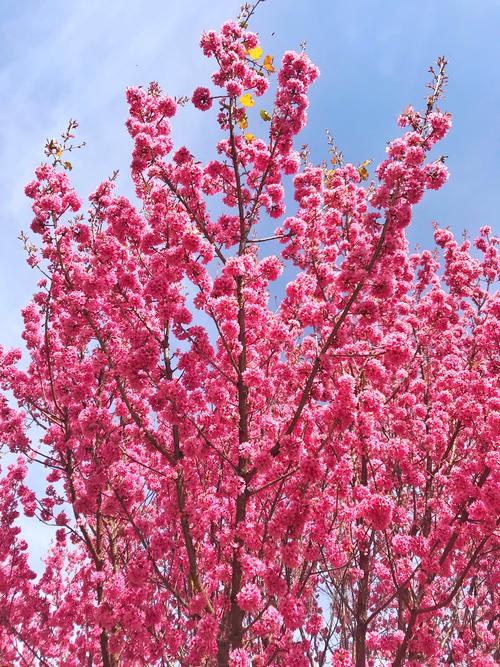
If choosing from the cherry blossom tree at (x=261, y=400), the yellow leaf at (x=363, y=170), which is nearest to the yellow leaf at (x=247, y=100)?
the cherry blossom tree at (x=261, y=400)

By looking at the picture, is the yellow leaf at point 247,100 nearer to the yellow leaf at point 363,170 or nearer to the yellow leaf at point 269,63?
the yellow leaf at point 269,63

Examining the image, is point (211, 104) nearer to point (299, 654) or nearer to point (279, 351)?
point (279, 351)

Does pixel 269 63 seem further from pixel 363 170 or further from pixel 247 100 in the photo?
pixel 363 170

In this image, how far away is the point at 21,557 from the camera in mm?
15195

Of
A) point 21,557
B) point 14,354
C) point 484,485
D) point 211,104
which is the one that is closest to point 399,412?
point 484,485

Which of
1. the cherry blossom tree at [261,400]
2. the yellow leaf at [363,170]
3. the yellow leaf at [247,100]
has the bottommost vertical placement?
the cherry blossom tree at [261,400]

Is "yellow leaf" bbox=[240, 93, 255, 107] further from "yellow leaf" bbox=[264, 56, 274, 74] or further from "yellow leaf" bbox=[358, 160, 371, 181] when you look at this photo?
"yellow leaf" bbox=[358, 160, 371, 181]

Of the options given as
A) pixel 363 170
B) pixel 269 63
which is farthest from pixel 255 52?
pixel 363 170

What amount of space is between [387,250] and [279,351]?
3.19 metres

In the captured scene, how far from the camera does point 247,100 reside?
26.9ft

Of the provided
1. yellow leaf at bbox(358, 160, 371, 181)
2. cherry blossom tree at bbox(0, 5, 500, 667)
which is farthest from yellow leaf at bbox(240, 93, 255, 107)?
yellow leaf at bbox(358, 160, 371, 181)

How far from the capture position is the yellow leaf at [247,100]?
816 centimetres

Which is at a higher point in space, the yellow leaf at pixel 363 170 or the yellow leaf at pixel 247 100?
the yellow leaf at pixel 363 170

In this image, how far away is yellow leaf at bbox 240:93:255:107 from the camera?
8164mm
